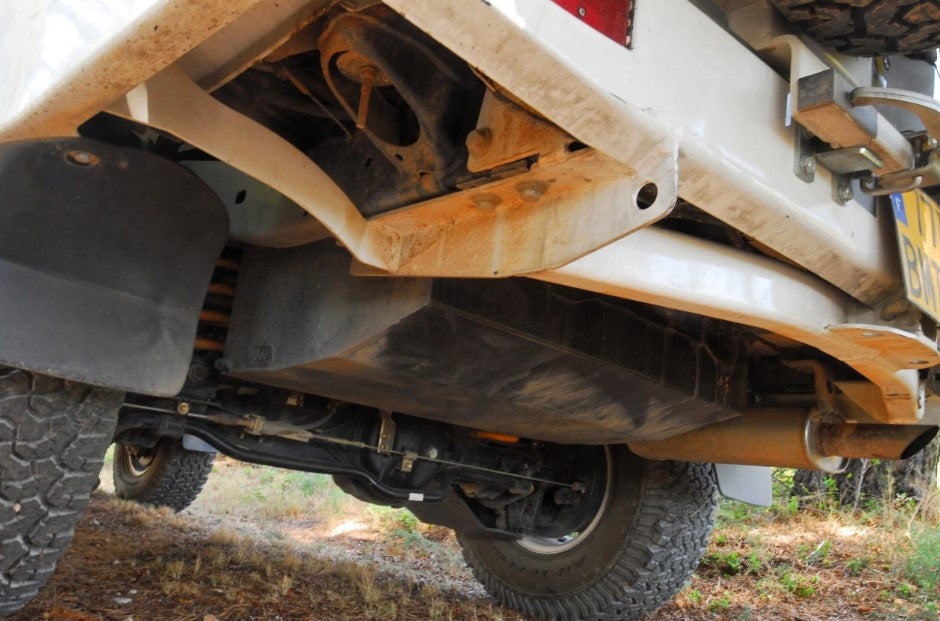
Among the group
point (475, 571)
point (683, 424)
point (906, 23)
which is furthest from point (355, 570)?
point (906, 23)

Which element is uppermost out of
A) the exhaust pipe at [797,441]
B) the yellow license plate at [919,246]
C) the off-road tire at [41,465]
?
the yellow license plate at [919,246]

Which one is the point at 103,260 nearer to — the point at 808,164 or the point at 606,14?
the point at 606,14

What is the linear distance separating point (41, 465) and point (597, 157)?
129 cm

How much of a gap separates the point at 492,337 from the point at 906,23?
0.98 meters

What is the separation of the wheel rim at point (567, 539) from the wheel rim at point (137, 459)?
2.35 meters

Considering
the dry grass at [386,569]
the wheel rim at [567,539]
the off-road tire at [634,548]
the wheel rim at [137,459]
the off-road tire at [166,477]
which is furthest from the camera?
the wheel rim at [137,459]

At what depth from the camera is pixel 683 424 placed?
2.40 meters

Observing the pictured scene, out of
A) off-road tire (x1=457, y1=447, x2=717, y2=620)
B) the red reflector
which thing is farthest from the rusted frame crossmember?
off-road tire (x1=457, y1=447, x2=717, y2=620)

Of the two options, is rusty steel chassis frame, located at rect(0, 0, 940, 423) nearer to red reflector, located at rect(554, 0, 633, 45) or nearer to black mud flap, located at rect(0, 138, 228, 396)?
red reflector, located at rect(554, 0, 633, 45)

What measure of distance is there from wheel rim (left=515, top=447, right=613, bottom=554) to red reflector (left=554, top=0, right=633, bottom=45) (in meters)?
2.21

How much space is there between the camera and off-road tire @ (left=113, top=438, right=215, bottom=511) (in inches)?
169

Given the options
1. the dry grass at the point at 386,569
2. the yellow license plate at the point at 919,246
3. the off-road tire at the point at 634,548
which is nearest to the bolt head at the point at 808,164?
the yellow license plate at the point at 919,246

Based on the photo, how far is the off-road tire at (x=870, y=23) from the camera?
4.21 ft

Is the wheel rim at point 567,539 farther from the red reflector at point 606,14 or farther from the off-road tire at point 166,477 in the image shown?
the red reflector at point 606,14
